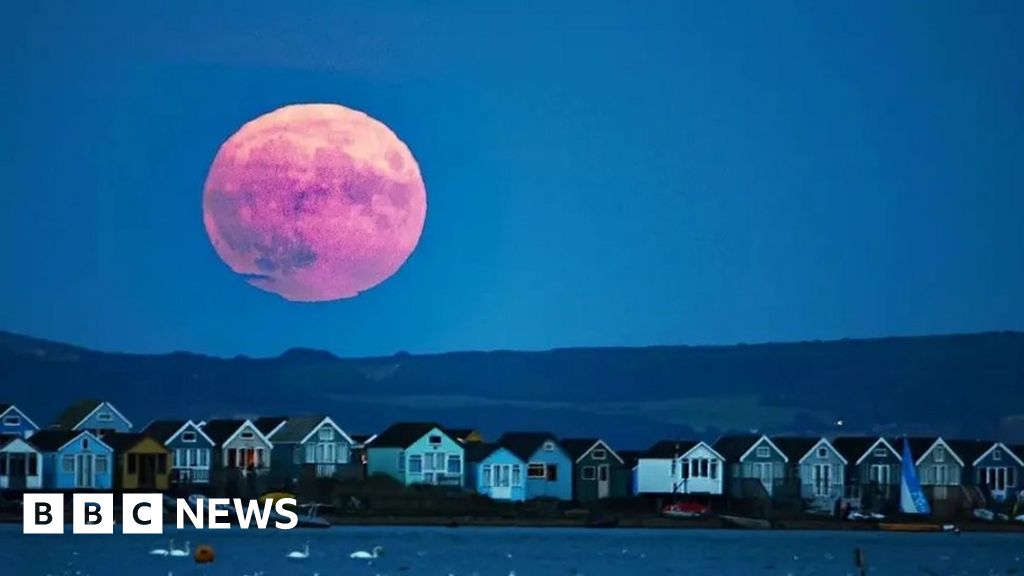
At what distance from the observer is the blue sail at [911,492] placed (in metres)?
144

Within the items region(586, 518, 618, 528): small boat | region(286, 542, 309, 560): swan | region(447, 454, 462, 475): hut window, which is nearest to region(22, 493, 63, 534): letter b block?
region(286, 542, 309, 560): swan

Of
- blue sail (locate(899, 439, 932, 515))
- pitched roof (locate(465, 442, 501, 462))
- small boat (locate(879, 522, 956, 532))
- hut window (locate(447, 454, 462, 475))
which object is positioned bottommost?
small boat (locate(879, 522, 956, 532))

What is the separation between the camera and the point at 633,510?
470ft

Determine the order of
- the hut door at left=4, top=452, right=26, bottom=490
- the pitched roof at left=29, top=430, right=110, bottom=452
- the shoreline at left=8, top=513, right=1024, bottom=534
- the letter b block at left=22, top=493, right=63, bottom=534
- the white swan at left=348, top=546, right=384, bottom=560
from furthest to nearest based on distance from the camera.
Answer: the pitched roof at left=29, top=430, right=110, bottom=452
the shoreline at left=8, top=513, right=1024, bottom=534
the hut door at left=4, top=452, right=26, bottom=490
the letter b block at left=22, top=493, right=63, bottom=534
the white swan at left=348, top=546, right=384, bottom=560

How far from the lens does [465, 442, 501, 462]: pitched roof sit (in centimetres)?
14338

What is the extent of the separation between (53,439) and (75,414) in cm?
1117

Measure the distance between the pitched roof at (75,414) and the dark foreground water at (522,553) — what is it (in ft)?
53.1

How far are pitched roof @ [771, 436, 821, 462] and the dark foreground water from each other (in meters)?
4.95

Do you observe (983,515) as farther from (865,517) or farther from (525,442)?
(525,442)

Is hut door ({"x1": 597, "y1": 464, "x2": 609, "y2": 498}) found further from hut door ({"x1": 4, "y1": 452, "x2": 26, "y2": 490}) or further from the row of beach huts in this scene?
hut door ({"x1": 4, "y1": 452, "x2": 26, "y2": 490})

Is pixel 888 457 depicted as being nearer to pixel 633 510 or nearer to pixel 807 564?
pixel 633 510

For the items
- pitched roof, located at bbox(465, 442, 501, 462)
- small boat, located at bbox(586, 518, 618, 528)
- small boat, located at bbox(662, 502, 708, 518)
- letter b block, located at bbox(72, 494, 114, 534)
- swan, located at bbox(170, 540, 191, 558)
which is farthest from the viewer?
pitched roof, located at bbox(465, 442, 501, 462)

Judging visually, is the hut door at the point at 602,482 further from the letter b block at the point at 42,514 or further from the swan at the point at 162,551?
the swan at the point at 162,551

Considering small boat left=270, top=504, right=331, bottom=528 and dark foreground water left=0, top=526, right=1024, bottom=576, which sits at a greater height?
small boat left=270, top=504, right=331, bottom=528
